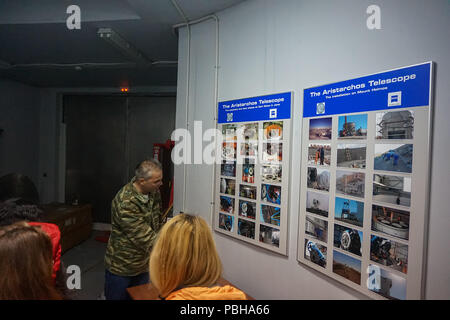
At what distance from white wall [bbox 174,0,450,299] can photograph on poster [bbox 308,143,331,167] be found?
0.13m

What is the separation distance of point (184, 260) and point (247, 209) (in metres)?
0.96

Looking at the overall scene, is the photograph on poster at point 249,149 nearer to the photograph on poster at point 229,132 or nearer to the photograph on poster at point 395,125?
the photograph on poster at point 229,132

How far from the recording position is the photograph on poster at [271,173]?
1.88 m

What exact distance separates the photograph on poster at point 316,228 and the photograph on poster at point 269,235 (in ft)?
0.83

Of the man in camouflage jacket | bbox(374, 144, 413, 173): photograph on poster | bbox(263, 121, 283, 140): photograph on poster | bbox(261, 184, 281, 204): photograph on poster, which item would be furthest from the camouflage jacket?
bbox(374, 144, 413, 173): photograph on poster

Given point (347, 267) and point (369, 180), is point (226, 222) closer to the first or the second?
point (347, 267)

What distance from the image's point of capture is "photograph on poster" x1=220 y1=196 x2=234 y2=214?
2198 mm

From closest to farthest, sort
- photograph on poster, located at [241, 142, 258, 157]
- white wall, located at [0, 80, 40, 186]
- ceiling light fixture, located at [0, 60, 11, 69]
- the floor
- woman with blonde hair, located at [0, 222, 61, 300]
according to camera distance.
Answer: woman with blonde hair, located at [0, 222, 61, 300] → photograph on poster, located at [241, 142, 258, 157] → the floor → ceiling light fixture, located at [0, 60, 11, 69] → white wall, located at [0, 80, 40, 186]

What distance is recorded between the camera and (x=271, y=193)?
6.31ft

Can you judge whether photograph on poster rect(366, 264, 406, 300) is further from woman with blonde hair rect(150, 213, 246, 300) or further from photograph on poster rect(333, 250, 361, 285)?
woman with blonde hair rect(150, 213, 246, 300)

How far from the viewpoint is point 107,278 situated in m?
2.13

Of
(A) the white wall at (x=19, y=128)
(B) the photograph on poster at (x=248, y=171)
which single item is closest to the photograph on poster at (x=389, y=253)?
(B) the photograph on poster at (x=248, y=171)

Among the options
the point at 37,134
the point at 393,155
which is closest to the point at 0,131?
the point at 37,134
